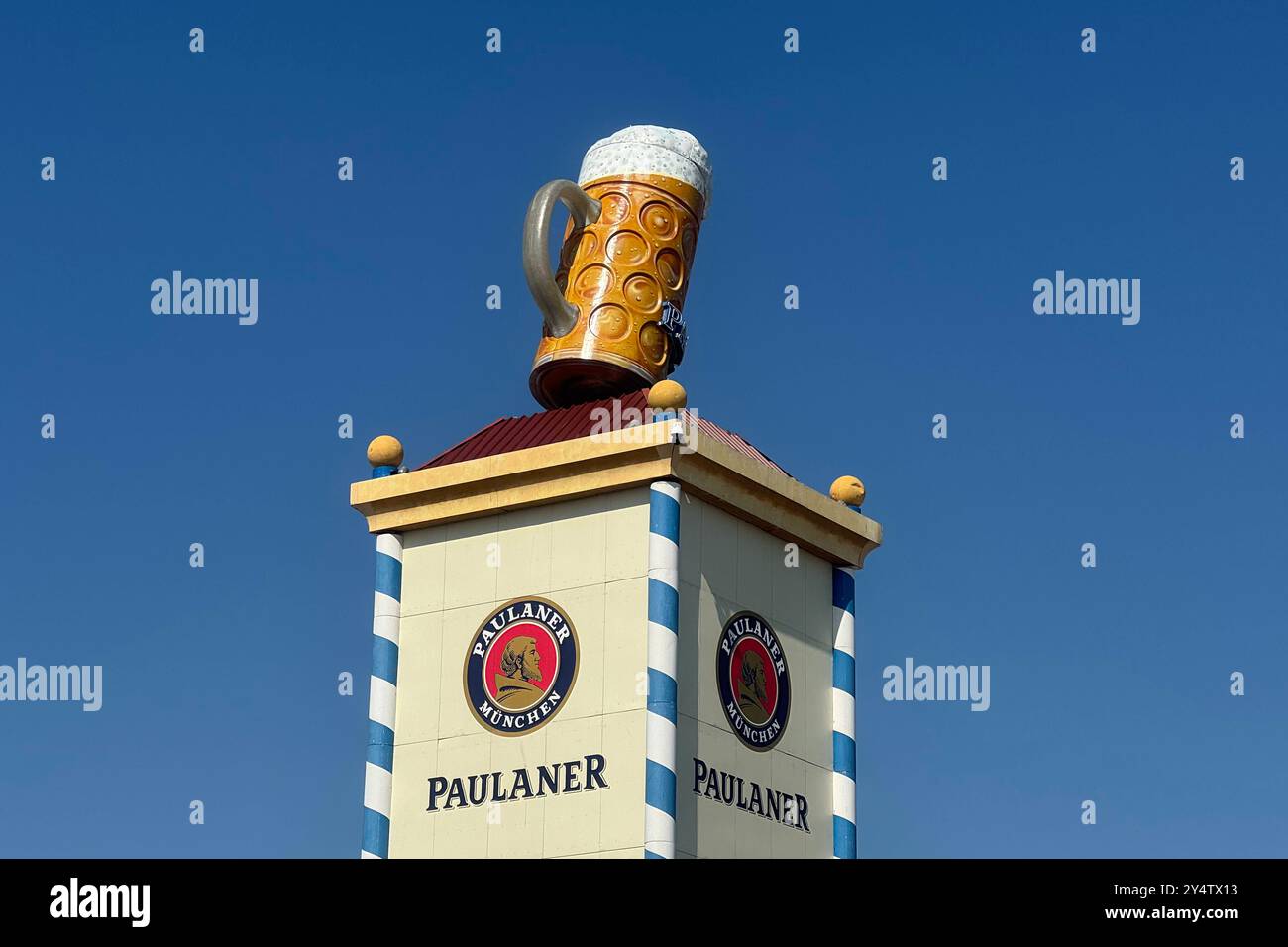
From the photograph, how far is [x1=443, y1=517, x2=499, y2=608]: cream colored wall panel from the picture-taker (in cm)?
2692

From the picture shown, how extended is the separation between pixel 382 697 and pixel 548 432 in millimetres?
3545

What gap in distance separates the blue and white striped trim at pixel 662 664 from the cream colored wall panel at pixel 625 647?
150 mm

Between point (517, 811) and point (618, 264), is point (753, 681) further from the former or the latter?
point (618, 264)

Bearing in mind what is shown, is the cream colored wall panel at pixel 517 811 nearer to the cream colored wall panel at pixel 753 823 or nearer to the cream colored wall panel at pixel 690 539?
the cream colored wall panel at pixel 753 823

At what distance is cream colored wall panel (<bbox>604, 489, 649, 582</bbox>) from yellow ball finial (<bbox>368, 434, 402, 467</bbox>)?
2.89m

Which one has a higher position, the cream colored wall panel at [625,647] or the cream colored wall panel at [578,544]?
the cream colored wall panel at [578,544]

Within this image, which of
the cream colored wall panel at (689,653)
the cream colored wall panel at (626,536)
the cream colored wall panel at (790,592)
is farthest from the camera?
the cream colored wall panel at (790,592)

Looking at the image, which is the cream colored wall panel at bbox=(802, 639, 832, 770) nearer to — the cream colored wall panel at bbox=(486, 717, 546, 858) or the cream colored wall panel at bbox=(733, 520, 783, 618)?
the cream colored wall panel at bbox=(733, 520, 783, 618)

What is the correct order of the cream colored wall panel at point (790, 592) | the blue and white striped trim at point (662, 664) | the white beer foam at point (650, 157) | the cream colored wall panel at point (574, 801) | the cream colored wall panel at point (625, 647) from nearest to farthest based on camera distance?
the blue and white striped trim at point (662, 664) → the cream colored wall panel at point (574, 801) → the cream colored wall panel at point (625, 647) → the cream colored wall panel at point (790, 592) → the white beer foam at point (650, 157)
